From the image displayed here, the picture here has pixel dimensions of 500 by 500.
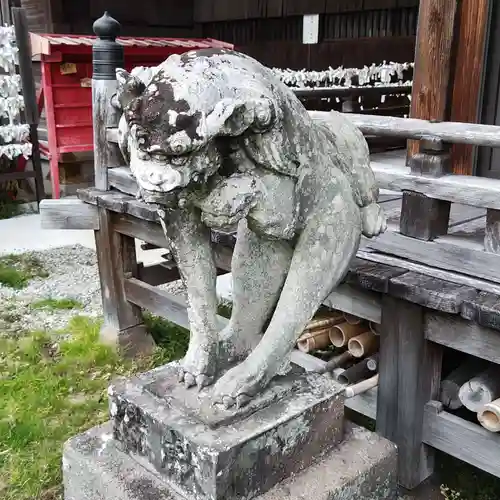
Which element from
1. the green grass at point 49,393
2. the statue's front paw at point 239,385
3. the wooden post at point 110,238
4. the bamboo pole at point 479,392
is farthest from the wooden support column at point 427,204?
the green grass at point 49,393

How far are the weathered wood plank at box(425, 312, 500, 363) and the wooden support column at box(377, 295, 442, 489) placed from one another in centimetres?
5

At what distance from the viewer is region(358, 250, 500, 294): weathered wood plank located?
2.36 metres

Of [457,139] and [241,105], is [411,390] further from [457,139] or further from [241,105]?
[241,105]

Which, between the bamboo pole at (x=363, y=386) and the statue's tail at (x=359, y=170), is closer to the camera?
the statue's tail at (x=359, y=170)

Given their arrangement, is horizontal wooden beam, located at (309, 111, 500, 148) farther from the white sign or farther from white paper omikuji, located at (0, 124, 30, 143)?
white paper omikuji, located at (0, 124, 30, 143)

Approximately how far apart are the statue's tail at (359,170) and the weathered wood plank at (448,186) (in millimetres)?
546

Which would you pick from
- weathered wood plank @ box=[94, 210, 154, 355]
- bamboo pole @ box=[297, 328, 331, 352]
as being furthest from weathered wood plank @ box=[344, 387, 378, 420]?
weathered wood plank @ box=[94, 210, 154, 355]

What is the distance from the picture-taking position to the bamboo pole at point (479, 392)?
2492mm

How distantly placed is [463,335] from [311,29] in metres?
5.41

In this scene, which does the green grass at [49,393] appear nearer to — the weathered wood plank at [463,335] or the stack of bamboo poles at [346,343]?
the stack of bamboo poles at [346,343]

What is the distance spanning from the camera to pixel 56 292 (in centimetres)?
524

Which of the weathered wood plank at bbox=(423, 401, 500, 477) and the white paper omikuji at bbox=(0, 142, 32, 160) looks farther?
the white paper omikuji at bbox=(0, 142, 32, 160)

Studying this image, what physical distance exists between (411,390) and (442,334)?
284 millimetres

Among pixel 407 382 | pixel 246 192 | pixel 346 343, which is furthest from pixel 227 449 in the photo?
pixel 346 343
